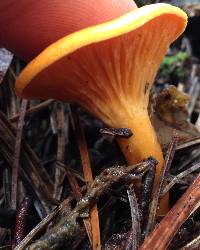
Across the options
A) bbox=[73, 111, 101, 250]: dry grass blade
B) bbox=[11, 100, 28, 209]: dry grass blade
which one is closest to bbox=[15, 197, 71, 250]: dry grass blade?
bbox=[73, 111, 101, 250]: dry grass blade

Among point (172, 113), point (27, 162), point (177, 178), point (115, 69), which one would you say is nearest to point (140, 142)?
point (177, 178)

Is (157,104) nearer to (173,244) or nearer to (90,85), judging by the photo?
(90,85)

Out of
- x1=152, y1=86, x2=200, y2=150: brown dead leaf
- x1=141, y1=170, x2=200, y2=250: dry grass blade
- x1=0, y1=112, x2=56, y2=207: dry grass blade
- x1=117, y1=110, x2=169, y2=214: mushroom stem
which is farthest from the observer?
x1=152, y1=86, x2=200, y2=150: brown dead leaf

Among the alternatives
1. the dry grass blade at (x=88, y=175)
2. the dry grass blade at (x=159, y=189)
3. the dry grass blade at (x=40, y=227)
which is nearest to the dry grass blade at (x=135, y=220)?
the dry grass blade at (x=159, y=189)

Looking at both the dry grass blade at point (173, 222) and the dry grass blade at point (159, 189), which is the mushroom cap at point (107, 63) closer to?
the dry grass blade at point (159, 189)

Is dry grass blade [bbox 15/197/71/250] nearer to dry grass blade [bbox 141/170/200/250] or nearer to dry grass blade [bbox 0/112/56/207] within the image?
dry grass blade [bbox 0/112/56/207]

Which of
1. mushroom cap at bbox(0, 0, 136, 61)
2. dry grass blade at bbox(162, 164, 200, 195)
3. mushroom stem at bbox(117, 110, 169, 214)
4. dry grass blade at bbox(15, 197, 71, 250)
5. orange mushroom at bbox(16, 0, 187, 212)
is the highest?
mushroom cap at bbox(0, 0, 136, 61)

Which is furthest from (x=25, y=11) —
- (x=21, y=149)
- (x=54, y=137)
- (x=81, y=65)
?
(x=54, y=137)
